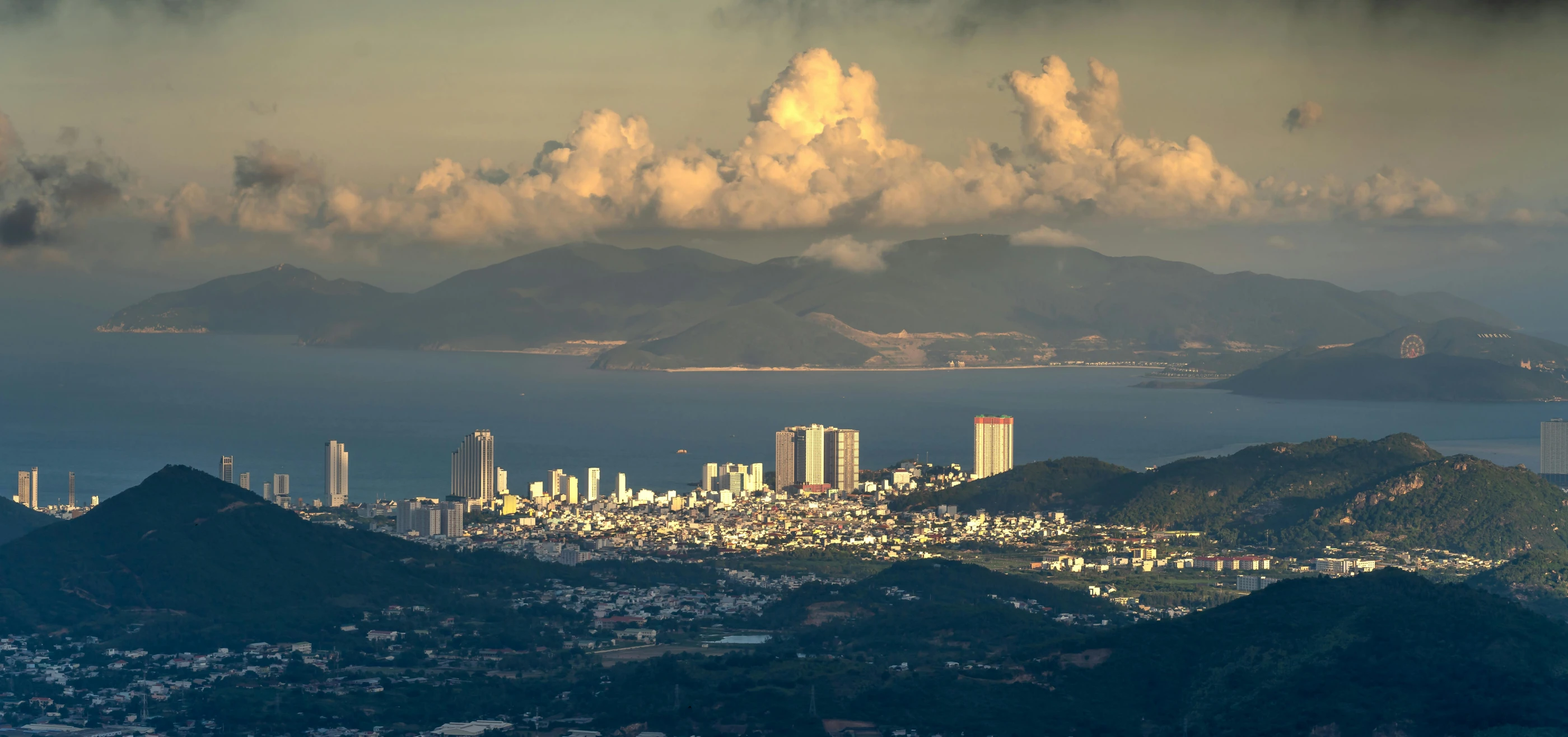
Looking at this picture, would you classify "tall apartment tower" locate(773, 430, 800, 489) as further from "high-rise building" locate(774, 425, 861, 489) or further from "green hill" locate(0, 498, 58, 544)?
"green hill" locate(0, 498, 58, 544)

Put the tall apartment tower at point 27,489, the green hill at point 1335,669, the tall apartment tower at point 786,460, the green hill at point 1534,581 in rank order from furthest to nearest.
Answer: the tall apartment tower at point 786,460, the tall apartment tower at point 27,489, the green hill at point 1534,581, the green hill at point 1335,669

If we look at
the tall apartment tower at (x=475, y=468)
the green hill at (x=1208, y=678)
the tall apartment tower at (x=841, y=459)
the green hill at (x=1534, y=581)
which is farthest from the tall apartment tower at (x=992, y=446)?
the green hill at (x=1208, y=678)

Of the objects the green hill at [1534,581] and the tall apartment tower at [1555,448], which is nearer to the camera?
the green hill at [1534,581]

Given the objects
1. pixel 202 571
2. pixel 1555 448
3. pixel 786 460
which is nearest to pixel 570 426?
pixel 786 460

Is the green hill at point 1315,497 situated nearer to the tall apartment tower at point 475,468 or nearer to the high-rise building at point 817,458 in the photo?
the high-rise building at point 817,458

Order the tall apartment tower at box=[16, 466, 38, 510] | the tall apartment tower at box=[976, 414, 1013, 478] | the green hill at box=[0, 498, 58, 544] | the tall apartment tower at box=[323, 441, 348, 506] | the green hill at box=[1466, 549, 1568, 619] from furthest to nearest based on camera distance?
the tall apartment tower at box=[976, 414, 1013, 478] < the tall apartment tower at box=[323, 441, 348, 506] < the tall apartment tower at box=[16, 466, 38, 510] < the green hill at box=[0, 498, 58, 544] < the green hill at box=[1466, 549, 1568, 619]

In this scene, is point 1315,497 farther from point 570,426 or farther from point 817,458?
point 570,426

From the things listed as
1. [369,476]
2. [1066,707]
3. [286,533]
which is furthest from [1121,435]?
[1066,707]

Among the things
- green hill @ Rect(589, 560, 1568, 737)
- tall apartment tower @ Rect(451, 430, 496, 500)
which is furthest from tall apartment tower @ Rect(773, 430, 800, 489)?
green hill @ Rect(589, 560, 1568, 737)
